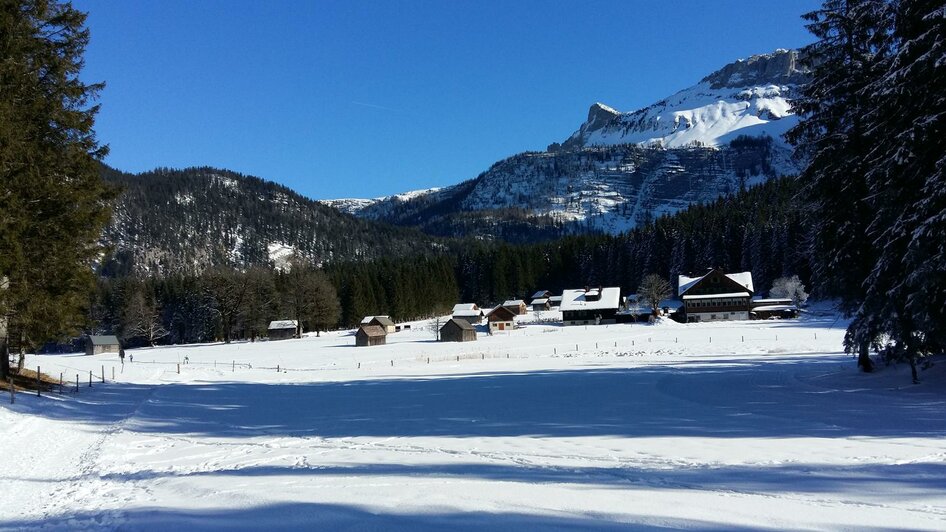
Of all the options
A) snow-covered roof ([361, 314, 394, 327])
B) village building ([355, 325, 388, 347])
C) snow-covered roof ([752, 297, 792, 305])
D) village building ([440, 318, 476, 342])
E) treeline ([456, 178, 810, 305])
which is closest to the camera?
village building ([355, 325, 388, 347])

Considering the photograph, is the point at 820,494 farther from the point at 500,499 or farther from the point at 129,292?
the point at 129,292

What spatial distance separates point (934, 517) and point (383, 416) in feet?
43.7

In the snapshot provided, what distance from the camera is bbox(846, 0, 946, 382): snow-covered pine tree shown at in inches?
571

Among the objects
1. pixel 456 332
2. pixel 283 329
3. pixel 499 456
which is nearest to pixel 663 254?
pixel 456 332

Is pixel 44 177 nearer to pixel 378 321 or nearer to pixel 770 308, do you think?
pixel 378 321

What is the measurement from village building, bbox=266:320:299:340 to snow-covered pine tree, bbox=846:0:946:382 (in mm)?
81240

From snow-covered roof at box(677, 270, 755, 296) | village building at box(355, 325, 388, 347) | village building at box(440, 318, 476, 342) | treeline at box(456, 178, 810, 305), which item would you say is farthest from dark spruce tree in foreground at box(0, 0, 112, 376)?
treeline at box(456, 178, 810, 305)

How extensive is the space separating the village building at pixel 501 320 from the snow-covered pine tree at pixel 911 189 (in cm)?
6831

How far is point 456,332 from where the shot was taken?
7244 cm

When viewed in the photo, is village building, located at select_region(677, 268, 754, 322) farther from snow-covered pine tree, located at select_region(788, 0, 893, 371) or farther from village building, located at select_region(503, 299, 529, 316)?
snow-covered pine tree, located at select_region(788, 0, 893, 371)

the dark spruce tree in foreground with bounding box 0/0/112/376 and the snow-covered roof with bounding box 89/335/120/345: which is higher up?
the dark spruce tree in foreground with bounding box 0/0/112/376

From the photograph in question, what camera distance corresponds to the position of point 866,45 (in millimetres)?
19141

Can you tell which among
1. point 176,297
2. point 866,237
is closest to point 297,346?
point 176,297

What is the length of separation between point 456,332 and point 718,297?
42.0 m
